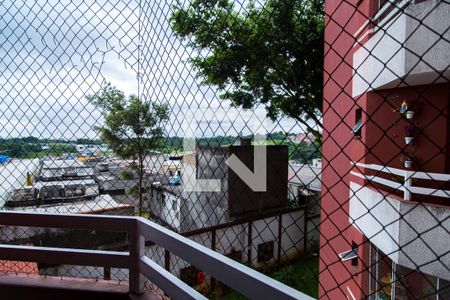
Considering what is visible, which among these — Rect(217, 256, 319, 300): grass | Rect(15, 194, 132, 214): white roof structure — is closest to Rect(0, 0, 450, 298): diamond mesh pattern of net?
Rect(15, 194, 132, 214): white roof structure

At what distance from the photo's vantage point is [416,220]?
222 centimetres

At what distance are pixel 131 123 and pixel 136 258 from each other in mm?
1262

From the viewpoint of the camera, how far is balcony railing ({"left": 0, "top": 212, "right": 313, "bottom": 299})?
0.82 metres

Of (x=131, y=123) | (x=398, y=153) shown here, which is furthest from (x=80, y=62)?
(x=398, y=153)

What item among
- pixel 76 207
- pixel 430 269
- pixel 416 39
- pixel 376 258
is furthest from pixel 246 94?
pixel 376 258

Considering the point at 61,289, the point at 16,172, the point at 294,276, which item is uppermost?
the point at 16,172

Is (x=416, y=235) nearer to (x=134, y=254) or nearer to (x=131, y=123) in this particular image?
(x=134, y=254)

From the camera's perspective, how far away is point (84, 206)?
7.13 feet

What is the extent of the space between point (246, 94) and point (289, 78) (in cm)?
18

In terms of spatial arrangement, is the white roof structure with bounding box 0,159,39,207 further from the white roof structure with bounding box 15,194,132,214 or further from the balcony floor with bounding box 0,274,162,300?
the balcony floor with bounding box 0,274,162,300

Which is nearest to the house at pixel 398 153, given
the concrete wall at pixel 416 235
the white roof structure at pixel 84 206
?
the concrete wall at pixel 416 235

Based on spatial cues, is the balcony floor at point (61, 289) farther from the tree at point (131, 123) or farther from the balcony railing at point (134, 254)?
the tree at point (131, 123)

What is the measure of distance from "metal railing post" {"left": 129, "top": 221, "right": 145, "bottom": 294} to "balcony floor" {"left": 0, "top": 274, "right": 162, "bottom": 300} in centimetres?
4

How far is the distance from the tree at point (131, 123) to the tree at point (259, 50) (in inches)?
17.0
